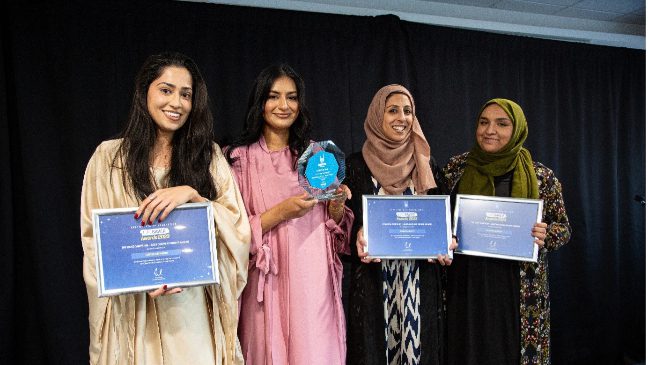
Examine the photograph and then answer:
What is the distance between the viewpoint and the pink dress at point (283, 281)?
1770 millimetres

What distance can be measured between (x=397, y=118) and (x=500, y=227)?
63 cm

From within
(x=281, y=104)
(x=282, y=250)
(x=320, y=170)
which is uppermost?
(x=281, y=104)

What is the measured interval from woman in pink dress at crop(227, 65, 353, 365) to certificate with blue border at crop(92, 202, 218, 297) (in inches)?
12.1

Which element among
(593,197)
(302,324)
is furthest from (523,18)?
(302,324)

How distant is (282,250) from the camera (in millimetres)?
1813

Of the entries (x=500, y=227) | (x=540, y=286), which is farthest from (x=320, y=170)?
(x=540, y=286)

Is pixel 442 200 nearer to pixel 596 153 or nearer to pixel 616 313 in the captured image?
pixel 596 153

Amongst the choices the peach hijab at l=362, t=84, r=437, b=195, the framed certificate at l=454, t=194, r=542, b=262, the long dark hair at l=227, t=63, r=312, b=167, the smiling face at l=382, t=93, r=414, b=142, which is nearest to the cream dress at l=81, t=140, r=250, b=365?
the long dark hair at l=227, t=63, r=312, b=167

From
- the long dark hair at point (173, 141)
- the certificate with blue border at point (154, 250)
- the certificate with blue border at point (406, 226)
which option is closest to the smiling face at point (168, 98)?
the long dark hair at point (173, 141)

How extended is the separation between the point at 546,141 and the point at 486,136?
181 cm

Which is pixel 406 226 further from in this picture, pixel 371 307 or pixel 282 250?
pixel 282 250

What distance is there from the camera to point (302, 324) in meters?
1.78

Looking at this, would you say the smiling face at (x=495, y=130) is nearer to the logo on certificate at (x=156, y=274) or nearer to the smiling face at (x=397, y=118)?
the smiling face at (x=397, y=118)

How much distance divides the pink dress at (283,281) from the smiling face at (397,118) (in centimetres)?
47
